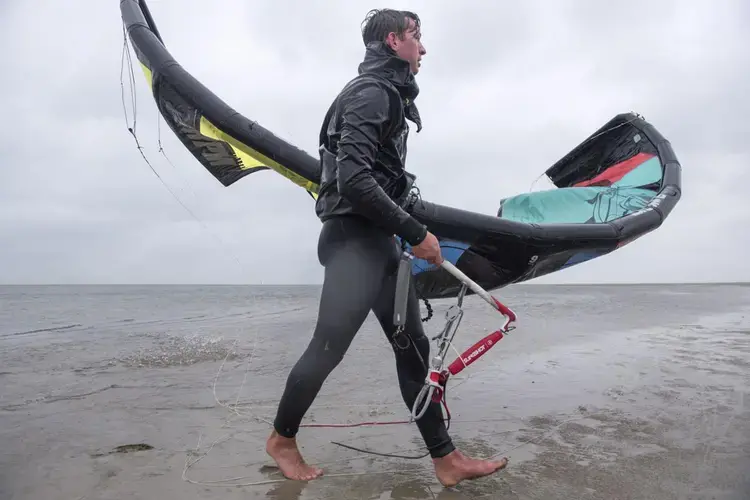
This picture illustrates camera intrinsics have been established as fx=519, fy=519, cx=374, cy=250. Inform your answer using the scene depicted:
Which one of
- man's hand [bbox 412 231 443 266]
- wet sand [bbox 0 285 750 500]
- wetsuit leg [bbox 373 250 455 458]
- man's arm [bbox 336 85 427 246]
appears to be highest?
man's arm [bbox 336 85 427 246]

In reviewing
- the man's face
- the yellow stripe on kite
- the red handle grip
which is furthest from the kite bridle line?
the yellow stripe on kite

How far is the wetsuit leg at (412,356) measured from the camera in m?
2.59

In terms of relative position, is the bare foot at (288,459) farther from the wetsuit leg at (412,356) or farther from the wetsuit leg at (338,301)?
the wetsuit leg at (412,356)

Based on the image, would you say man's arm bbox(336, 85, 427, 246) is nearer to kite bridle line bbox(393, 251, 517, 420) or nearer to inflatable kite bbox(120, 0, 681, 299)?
kite bridle line bbox(393, 251, 517, 420)

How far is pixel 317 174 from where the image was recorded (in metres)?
3.15

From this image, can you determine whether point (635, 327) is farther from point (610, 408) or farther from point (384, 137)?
point (384, 137)

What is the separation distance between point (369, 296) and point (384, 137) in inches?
29.4

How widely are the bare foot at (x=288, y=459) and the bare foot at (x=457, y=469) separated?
627 millimetres

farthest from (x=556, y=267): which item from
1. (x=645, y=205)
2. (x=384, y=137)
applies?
(x=384, y=137)

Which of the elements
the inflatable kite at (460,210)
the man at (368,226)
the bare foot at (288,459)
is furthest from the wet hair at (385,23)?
the bare foot at (288,459)

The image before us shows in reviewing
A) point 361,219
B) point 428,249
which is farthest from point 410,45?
point 428,249

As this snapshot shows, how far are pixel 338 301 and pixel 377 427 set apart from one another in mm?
1573

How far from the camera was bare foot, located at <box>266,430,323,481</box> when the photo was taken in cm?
256

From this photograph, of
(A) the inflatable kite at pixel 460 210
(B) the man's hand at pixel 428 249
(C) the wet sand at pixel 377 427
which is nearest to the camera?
(B) the man's hand at pixel 428 249
